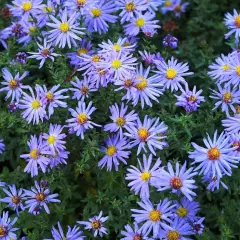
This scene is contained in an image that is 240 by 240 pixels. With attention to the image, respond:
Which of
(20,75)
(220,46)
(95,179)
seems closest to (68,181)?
(95,179)

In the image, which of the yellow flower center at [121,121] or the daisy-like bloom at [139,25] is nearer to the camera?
the yellow flower center at [121,121]

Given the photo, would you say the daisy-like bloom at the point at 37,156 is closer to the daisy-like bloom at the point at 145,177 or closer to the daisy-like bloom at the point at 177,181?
the daisy-like bloom at the point at 145,177

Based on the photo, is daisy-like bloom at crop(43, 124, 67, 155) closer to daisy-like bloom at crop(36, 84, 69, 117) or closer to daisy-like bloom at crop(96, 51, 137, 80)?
daisy-like bloom at crop(36, 84, 69, 117)

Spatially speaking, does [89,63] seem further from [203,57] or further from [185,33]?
[185,33]

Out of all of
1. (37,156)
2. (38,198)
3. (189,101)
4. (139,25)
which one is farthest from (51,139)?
(139,25)

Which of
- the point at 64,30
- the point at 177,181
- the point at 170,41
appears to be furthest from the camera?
the point at 170,41

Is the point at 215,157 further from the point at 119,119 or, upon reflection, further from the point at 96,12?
the point at 96,12

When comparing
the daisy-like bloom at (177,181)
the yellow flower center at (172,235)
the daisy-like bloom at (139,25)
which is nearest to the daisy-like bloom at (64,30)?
the daisy-like bloom at (139,25)
